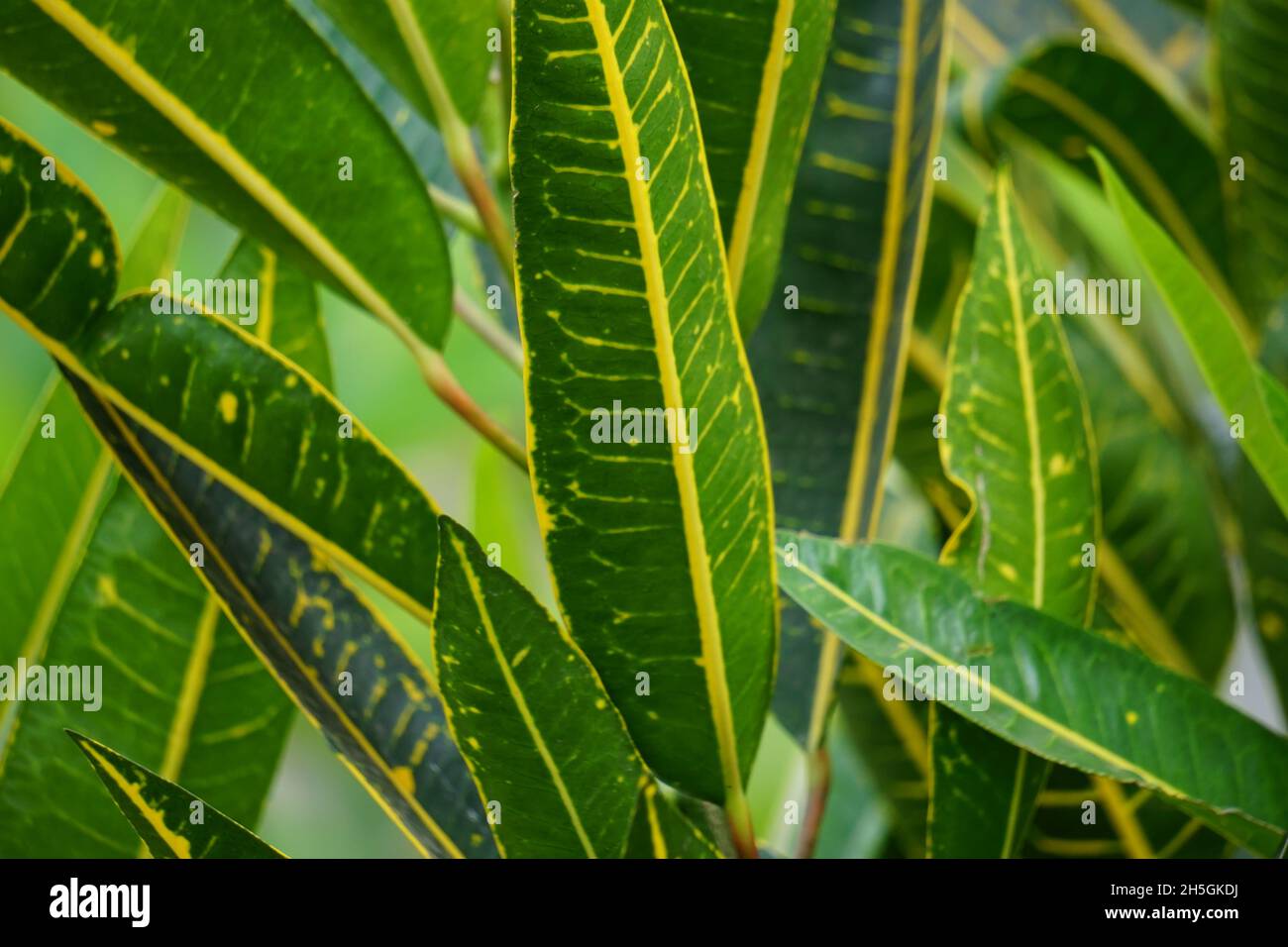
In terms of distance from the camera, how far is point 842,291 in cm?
63

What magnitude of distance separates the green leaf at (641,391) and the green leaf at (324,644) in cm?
10

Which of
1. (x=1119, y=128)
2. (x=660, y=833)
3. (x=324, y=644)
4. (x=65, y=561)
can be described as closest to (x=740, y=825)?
(x=660, y=833)

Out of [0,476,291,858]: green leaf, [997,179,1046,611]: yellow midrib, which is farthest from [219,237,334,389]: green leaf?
[997,179,1046,611]: yellow midrib

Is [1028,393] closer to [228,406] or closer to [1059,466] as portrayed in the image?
[1059,466]

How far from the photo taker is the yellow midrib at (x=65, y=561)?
0.69 m

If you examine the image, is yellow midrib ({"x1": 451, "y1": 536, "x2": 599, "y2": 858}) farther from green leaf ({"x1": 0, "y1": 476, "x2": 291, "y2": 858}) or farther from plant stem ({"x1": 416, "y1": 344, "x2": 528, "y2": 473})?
green leaf ({"x1": 0, "y1": 476, "x2": 291, "y2": 858})

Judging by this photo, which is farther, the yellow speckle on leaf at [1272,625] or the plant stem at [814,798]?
the yellow speckle on leaf at [1272,625]

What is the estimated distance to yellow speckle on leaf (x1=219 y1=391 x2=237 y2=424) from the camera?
47 cm

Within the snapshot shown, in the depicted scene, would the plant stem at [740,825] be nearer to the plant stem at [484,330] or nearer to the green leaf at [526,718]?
the green leaf at [526,718]

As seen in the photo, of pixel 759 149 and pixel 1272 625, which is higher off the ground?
pixel 759 149

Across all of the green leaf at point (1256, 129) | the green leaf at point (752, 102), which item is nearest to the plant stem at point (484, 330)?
the green leaf at point (752, 102)

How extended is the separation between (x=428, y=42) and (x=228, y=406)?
17 cm

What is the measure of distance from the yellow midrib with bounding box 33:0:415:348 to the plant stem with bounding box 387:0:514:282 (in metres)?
0.06

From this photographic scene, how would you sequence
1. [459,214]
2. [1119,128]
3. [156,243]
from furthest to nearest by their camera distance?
[1119,128] → [156,243] → [459,214]
